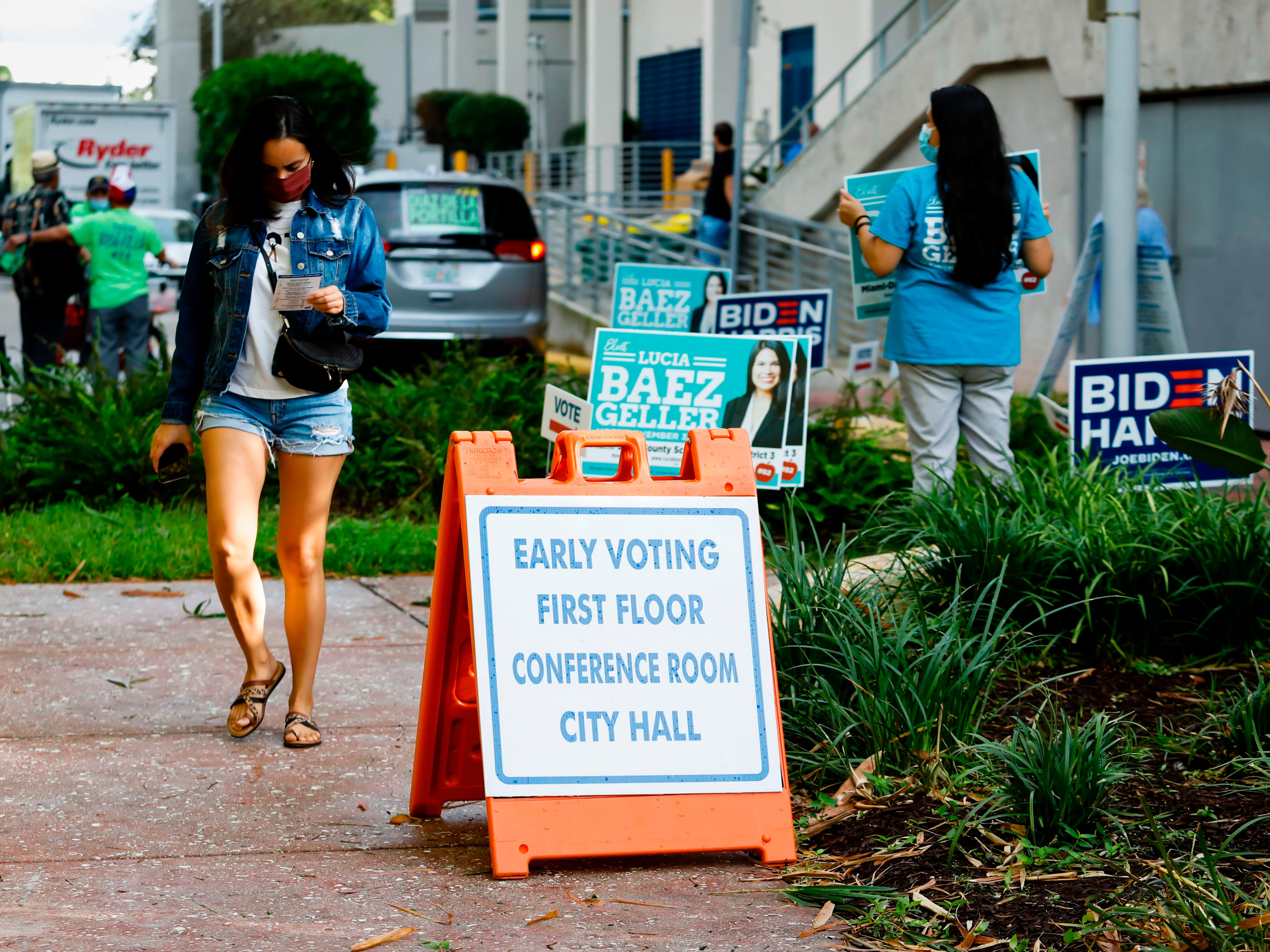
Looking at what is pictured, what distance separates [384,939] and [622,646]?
2.96 ft

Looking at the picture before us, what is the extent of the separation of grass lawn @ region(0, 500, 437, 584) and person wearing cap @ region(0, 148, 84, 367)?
427cm

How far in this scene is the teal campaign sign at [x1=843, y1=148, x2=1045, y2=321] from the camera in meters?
7.06

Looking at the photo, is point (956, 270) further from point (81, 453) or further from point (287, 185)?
point (81, 453)

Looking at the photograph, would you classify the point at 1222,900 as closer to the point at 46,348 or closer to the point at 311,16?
the point at 46,348

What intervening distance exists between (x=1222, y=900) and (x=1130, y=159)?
17.3 ft

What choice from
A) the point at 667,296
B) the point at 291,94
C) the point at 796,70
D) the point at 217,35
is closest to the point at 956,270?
the point at 667,296

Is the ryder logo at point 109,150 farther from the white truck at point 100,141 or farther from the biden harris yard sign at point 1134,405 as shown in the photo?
the biden harris yard sign at point 1134,405

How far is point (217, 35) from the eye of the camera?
50750 mm

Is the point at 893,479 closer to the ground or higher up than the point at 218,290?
closer to the ground

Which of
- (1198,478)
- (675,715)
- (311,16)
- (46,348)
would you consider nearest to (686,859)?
(675,715)

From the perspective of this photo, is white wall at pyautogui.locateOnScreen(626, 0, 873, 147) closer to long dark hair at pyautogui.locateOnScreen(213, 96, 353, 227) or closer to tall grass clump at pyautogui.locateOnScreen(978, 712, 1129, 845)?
long dark hair at pyautogui.locateOnScreen(213, 96, 353, 227)

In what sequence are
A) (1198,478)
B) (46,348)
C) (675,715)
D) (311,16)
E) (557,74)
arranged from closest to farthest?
(675,715) → (1198,478) → (46,348) → (557,74) → (311,16)

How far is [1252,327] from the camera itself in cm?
1141

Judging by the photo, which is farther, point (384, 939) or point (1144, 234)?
point (1144, 234)
